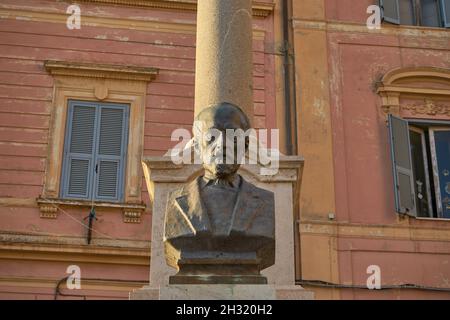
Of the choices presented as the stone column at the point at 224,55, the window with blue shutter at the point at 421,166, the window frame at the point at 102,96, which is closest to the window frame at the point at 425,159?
the window with blue shutter at the point at 421,166

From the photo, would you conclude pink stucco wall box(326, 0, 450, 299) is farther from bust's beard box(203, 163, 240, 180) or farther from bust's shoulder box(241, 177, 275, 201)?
bust's beard box(203, 163, 240, 180)

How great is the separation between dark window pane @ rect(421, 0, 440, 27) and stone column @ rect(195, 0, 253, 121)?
6346 mm

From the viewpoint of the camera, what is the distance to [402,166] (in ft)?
36.2

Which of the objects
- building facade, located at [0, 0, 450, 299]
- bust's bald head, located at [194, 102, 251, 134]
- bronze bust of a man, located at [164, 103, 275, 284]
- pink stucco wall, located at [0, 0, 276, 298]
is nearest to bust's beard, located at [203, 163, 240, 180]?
bronze bust of a man, located at [164, 103, 275, 284]

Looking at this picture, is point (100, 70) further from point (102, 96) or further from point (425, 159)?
point (425, 159)

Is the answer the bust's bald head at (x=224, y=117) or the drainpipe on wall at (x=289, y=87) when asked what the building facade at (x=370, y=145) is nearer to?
the drainpipe on wall at (x=289, y=87)

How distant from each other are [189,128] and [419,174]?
11.7ft

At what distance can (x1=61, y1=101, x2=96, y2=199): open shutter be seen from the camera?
10.5 m

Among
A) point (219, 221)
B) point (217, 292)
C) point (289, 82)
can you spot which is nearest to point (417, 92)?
point (289, 82)

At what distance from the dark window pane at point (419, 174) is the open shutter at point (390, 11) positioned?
76.3 inches

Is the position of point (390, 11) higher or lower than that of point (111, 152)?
higher

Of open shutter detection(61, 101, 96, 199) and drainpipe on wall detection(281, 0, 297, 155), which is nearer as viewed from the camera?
open shutter detection(61, 101, 96, 199)

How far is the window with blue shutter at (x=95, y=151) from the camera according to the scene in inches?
416

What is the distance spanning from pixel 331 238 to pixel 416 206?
4.90 ft
